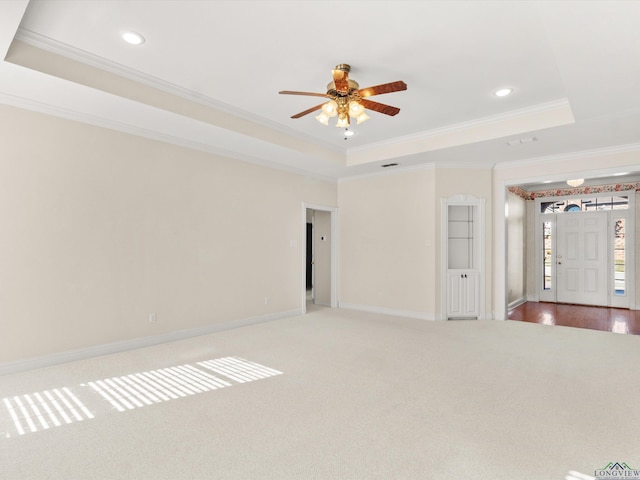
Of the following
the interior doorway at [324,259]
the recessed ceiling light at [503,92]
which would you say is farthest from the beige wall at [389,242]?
the recessed ceiling light at [503,92]

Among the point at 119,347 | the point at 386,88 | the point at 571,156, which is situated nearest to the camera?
the point at 386,88

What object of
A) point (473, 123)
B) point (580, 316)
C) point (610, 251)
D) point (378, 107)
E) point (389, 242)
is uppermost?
point (473, 123)

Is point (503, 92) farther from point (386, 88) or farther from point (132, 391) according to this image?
point (132, 391)

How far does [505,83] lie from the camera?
3672mm

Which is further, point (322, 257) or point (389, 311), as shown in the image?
point (322, 257)

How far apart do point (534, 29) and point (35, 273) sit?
5075 mm

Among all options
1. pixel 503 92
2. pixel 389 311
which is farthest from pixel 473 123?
pixel 389 311

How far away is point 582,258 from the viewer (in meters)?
7.68

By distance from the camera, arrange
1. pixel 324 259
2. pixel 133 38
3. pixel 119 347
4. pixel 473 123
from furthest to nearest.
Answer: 1. pixel 324 259
2. pixel 473 123
3. pixel 119 347
4. pixel 133 38

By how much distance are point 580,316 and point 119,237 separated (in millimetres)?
7622

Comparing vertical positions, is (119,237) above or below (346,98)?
below

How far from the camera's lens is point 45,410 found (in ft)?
8.87

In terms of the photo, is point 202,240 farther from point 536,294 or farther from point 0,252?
point 536,294

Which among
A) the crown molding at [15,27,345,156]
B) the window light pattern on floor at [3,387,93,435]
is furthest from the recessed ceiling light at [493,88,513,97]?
the window light pattern on floor at [3,387,93,435]
